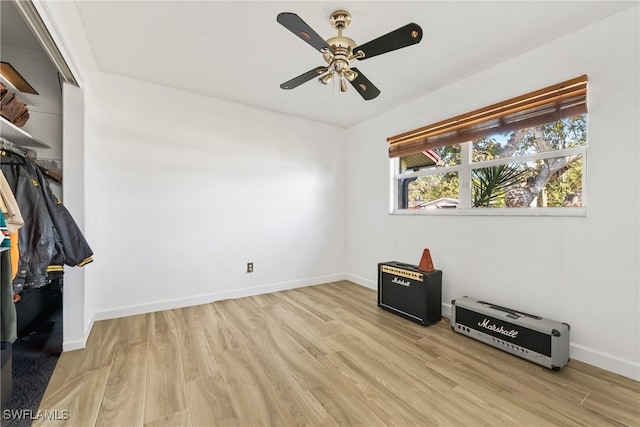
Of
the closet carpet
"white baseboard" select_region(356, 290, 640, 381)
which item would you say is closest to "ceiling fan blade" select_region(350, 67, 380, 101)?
"white baseboard" select_region(356, 290, 640, 381)

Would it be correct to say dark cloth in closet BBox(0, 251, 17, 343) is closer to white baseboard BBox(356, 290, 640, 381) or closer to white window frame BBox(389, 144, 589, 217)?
white window frame BBox(389, 144, 589, 217)

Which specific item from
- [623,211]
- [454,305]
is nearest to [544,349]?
[454,305]

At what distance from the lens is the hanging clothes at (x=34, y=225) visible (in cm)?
155

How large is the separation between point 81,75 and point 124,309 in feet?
6.89

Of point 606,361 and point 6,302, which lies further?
point 606,361

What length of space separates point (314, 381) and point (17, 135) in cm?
246

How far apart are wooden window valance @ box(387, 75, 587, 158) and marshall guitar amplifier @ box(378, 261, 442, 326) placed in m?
1.38

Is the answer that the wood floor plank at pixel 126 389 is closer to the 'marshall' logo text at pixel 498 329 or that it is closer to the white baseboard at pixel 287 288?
Answer: the white baseboard at pixel 287 288

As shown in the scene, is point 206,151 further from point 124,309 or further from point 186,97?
point 124,309

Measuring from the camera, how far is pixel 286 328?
249 cm

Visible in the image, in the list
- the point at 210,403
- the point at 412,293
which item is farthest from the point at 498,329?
the point at 210,403

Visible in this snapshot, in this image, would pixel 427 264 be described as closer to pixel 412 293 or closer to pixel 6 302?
pixel 412 293

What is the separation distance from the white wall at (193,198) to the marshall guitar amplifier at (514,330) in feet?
6.78

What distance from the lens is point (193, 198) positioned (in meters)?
3.04
